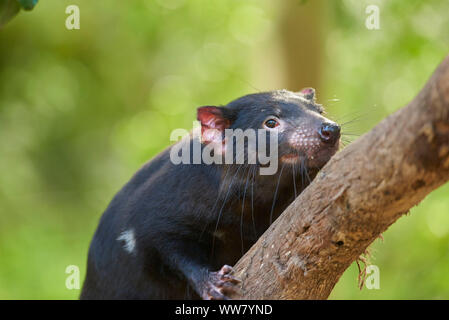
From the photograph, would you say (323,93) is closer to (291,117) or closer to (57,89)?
(291,117)

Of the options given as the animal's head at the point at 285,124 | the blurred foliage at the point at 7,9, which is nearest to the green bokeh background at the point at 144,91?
the animal's head at the point at 285,124

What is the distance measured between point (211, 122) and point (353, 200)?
1.28 m

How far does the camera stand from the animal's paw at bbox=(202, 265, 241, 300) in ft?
9.61

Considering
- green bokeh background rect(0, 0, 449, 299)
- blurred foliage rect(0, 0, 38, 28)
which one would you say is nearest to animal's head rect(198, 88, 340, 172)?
green bokeh background rect(0, 0, 449, 299)

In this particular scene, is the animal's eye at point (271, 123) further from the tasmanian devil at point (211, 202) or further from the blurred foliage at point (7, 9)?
the blurred foliage at point (7, 9)

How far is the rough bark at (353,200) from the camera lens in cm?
207

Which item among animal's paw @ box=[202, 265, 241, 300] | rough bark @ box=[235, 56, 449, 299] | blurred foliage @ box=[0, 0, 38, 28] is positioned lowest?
animal's paw @ box=[202, 265, 241, 300]

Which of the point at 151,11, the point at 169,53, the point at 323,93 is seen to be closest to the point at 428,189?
the point at 323,93

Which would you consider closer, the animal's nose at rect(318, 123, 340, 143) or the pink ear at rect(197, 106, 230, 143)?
the animal's nose at rect(318, 123, 340, 143)

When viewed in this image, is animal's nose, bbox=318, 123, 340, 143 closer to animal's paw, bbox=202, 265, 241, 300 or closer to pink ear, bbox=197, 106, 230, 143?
pink ear, bbox=197, 106, 230, 143

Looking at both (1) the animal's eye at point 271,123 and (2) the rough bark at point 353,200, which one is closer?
(2) the rough bark at point 353,200

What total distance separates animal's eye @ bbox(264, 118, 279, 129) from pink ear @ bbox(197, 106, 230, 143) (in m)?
0.25

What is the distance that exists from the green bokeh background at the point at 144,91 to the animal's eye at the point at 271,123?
57cm

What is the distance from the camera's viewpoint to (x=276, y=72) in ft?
23.5
